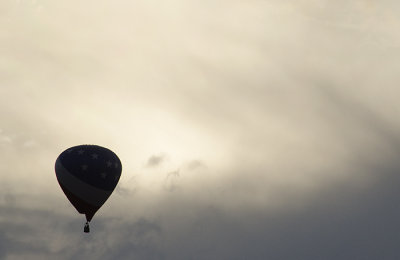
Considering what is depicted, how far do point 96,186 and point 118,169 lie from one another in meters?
4.38

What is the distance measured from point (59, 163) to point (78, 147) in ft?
12.0

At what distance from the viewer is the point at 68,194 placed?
123 meters

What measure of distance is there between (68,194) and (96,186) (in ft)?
15.4

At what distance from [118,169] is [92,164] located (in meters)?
4.78

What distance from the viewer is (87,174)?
4742 inches

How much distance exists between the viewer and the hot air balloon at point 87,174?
120500 millimetres

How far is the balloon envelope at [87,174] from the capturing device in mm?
120500

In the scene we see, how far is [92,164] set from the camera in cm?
12031

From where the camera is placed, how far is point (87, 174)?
395ft

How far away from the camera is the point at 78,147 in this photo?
122 m

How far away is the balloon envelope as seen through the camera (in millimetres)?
120500

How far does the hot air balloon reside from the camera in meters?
120

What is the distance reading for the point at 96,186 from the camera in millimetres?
121375
